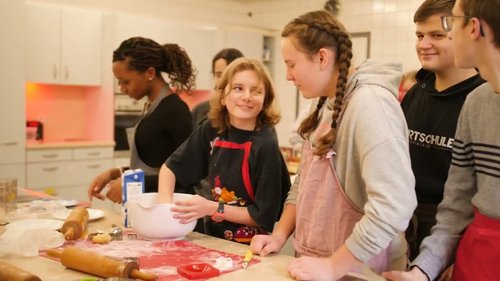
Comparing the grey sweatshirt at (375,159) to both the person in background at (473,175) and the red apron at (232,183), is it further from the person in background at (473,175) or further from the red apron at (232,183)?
the red apron at (232,183)

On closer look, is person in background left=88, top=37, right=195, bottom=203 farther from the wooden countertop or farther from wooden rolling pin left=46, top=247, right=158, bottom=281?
the wooden countertop

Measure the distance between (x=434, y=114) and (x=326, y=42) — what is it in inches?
20.9

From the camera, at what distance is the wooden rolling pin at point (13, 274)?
104 centimetres

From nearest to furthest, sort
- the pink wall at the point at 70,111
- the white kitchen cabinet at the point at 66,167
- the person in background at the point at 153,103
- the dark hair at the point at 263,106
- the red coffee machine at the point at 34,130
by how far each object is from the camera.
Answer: the dark hair at the point at 263,106, the person in background at the point at 153,103, the white kitchen cabinet at the point at 66,167, the red coffee machine at the point at 34,130, the pink wall at the point at 70,111

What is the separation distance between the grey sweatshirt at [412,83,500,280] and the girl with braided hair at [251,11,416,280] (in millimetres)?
102

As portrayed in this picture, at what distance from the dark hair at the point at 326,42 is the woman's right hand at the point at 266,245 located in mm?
302

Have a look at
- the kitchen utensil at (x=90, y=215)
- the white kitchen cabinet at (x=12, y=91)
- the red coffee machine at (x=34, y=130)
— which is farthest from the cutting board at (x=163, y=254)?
the red coffee machine at (x=34, y=130)

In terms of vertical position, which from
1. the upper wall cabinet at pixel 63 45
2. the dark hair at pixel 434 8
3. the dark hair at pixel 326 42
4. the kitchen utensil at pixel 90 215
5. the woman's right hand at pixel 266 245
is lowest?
the kitchen utensil at pixel 90 215

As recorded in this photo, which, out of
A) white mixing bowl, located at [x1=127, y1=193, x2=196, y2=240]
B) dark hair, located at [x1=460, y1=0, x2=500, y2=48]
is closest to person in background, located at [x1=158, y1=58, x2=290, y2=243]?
white mixing bowl, located at [x1=127, y1=193, x2=196, y2=240]

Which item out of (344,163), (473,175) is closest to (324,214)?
(344,163)

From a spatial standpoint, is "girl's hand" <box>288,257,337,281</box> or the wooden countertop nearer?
"girl's hand" <box>288,257,337,281</box>

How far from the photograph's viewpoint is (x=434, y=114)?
155cm

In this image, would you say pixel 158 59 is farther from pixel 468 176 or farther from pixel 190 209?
pixel 468 176

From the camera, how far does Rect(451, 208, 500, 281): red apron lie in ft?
3.54
